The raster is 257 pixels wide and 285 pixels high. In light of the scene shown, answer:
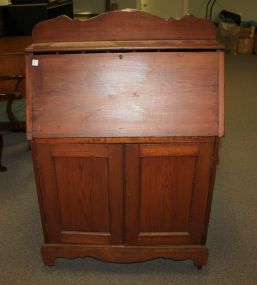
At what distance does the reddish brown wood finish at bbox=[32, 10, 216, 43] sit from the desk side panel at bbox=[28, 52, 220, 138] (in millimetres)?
164

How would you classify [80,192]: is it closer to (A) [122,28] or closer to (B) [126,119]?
(B) [126,119]

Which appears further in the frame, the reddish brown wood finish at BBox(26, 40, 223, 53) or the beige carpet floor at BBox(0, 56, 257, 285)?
the beige carpet floor at BBox(0, 56, 257, 285)

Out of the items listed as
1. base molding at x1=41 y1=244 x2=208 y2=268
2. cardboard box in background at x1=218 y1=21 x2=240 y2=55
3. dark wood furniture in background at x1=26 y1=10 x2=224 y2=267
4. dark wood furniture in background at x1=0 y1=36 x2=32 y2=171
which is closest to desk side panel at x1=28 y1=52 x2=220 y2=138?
dark wood furniture in background at x1=26 y1=10 x2=224 y2=267

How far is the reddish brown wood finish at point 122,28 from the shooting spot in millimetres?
1367

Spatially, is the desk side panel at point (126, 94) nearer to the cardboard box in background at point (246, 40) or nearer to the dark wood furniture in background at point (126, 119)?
the dark wood furniture in background at point (126, 119)

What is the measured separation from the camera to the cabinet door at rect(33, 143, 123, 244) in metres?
1.32

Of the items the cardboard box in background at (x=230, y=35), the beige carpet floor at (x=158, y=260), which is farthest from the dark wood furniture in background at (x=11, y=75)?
the cardboard box in background at (x=230, y=35)

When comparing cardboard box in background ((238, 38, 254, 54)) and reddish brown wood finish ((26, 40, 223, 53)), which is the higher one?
reddish brown wood finish ((26, 40, 223, 53))

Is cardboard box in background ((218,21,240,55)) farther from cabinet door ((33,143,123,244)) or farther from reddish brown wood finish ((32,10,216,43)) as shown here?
cabinet door ((33,143,123,244))

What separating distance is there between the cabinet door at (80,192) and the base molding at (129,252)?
0.03m

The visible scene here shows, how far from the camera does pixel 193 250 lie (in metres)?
1.53

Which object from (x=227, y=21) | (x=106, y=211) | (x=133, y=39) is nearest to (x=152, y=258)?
(x=106, y=211)

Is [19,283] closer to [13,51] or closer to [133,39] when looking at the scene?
[133,39]

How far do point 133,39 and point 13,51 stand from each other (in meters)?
1.63
